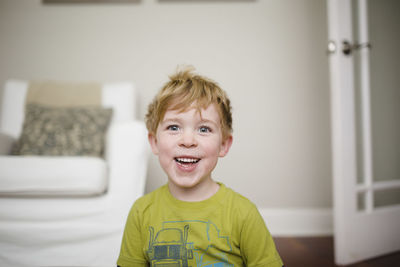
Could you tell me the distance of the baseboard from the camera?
69.0 inches

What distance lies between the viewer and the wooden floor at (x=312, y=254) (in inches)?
47.8

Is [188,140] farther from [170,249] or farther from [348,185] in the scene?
[348,185]

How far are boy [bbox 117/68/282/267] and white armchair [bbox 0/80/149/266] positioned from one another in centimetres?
39

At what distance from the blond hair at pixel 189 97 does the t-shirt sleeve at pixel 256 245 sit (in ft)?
0.77

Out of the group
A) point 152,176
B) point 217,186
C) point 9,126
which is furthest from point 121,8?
point 217,186

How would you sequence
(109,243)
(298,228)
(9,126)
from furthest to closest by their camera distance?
(298,228) < (9,126) < (109,243)

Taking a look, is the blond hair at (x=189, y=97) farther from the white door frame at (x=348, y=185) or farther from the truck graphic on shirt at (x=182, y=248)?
the white door frame at (x=348, y=185)

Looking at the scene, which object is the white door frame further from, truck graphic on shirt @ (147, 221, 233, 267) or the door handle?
truck graphic on shirt @ (147, 221, 233, 267)

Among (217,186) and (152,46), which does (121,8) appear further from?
(217,186)

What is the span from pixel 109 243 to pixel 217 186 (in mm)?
579

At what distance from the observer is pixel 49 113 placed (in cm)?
140

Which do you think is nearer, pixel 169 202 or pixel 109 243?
pixel 169 202

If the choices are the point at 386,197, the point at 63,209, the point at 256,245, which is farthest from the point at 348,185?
the point at 63,209

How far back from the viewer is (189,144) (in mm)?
621
